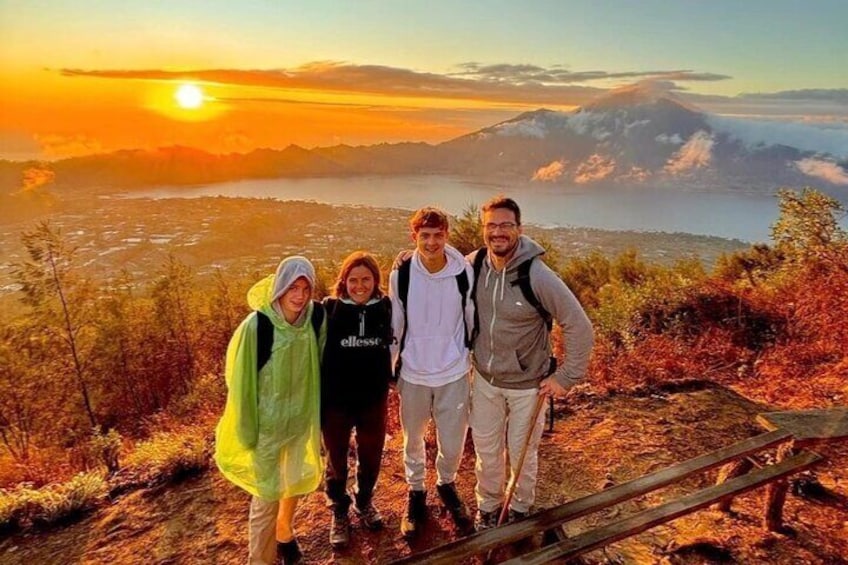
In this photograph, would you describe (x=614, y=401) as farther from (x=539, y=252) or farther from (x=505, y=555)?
(x=539, y=252)

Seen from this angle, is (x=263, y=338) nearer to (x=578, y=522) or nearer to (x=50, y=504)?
(x=578, y=522)

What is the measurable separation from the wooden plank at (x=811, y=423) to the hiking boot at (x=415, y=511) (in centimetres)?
252

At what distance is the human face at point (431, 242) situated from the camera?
3008 millimetres

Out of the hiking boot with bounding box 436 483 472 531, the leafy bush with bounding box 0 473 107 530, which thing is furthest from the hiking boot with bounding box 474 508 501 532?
the leafy bush with bounding box 0 473 107 530

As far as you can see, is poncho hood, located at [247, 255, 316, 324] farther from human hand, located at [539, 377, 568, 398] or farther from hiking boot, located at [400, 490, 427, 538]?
hiking boot, located at [400, 490, 427, 538]

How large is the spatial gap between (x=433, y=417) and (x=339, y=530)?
1.06 meters

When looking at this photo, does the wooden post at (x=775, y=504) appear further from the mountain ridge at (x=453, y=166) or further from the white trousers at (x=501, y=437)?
the mountain ridge at (x=453, y=166)

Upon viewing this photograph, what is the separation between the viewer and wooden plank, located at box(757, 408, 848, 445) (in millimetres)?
3371

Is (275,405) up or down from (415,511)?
up

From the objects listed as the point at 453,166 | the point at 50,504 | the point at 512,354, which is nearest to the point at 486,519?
the point at 512,354

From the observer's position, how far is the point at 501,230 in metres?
2.86

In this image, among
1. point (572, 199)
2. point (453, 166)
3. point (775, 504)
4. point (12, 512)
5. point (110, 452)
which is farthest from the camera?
point (453, 166)

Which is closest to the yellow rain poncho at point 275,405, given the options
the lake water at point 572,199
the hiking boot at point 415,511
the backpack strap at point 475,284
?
the hiking boot at point 415,511

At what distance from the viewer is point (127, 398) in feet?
64.1
